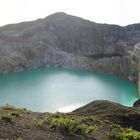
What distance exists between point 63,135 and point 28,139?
5.70 feet

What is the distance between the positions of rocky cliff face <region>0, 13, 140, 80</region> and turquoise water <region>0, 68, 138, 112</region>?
24.3 ft

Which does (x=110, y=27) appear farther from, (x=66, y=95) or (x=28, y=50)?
(x=66, y=95)

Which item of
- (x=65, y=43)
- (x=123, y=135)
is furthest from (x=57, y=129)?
(x=65, y=43)

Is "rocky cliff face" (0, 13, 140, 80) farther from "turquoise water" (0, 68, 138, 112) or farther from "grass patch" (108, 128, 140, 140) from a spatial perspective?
"grass patch" (108, 128, 140, 140)

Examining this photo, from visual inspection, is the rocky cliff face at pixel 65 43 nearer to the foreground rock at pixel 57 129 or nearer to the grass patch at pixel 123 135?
the foreground rock at pixel 57 129

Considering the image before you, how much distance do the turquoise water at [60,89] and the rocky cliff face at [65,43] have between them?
291 inches

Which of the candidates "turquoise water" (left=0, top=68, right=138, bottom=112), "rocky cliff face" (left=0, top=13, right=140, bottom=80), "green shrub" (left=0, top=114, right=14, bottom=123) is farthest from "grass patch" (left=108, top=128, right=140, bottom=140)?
"rocky cliff face" (left=0, top=13, right=140, bottom=80)

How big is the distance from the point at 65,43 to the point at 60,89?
4965 cm

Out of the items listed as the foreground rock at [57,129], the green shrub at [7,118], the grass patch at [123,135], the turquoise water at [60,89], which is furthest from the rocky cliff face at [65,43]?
the green shrub at [7,118]

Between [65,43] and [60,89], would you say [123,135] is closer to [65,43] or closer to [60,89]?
[60,89]

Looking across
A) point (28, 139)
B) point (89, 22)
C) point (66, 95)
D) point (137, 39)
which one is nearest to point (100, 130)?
point (28, 139)

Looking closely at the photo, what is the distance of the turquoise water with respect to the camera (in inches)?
2361

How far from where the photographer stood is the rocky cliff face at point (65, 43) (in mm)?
106562

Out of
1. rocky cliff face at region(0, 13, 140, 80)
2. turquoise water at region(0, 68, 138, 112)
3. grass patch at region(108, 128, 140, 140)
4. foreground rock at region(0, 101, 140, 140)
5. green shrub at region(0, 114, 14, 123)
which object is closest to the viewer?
foreground rock at region(0, 101, 140, 140)
